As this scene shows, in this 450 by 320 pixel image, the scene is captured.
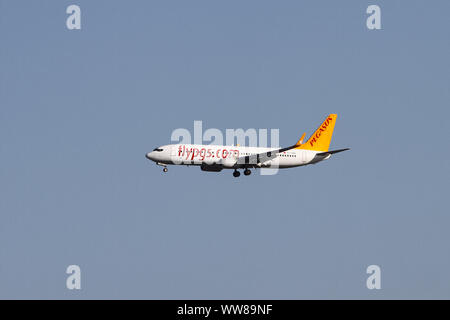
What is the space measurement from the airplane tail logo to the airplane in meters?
1.29

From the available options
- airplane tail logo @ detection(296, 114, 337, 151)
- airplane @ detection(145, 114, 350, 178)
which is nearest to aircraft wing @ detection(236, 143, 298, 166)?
airplane @ detection(145, 114, 350, 178)

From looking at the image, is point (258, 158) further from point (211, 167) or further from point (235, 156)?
point (211, 167)

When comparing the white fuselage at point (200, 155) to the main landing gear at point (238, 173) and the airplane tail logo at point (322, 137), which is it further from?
the airplane tail logo at point (322, 137)

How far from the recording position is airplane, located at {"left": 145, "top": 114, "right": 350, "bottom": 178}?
16112cm

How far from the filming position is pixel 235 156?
6501 inches

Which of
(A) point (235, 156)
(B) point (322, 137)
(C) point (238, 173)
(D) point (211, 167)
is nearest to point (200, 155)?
(D) point (211, 167)

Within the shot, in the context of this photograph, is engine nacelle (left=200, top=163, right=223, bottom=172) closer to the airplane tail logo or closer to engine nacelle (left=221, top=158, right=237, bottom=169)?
engine nacelle (left=221, top=158, right=237, bottom=169)

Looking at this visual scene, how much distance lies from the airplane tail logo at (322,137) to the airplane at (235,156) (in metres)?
1.29

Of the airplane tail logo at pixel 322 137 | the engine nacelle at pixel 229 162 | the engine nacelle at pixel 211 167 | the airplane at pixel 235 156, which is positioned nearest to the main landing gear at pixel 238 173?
the airplane at pixel 235 156
